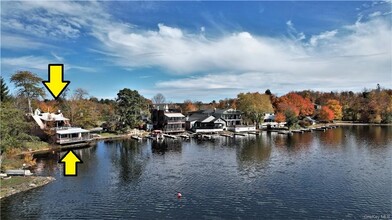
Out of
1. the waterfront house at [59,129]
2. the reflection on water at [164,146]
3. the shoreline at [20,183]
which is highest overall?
the waterfront house at [59,129]

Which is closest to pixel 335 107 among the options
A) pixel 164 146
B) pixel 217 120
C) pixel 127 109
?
pixel 217 120

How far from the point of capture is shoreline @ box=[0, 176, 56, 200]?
26.8 meters

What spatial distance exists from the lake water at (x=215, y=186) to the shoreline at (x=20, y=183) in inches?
32.5

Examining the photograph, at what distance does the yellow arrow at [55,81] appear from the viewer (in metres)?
10.8

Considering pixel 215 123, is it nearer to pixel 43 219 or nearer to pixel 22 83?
pixel 22 83

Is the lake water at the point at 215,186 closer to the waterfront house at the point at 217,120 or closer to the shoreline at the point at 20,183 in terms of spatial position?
the shoreline at the point at 20,183

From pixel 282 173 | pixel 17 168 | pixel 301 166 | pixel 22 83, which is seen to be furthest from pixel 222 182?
pixel 22 83

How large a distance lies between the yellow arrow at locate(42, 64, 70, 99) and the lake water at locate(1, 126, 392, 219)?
1464 cm

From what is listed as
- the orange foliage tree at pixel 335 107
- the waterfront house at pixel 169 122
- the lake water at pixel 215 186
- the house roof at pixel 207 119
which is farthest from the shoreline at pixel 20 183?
the orange foliage tree at pixel 335 107

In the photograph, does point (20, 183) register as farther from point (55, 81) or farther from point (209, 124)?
point (209, 124)

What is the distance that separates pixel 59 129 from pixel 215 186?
37.8 metres

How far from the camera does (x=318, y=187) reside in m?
29.9

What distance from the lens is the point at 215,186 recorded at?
30.4 m

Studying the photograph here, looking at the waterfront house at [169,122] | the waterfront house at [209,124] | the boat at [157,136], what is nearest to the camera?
the boat at [157,136]
